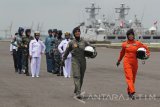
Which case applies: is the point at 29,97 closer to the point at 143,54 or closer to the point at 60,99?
the point at 60,99

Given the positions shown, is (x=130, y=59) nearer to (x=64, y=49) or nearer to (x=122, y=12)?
(x=64, y=49)

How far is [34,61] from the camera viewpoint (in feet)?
65.6

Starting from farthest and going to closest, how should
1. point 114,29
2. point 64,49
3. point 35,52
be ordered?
point 114,29, point 35,52, point 64,49

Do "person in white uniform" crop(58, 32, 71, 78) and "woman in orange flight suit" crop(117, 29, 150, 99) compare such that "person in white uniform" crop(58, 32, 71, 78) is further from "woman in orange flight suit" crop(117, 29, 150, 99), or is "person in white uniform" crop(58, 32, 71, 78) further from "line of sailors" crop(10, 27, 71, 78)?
"woman in orange flight suit" crop(117, 29, 150, 99)

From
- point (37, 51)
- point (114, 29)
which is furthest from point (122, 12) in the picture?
point (37, 51)

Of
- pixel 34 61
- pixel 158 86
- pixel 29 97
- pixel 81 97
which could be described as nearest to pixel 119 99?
pixel 81 97

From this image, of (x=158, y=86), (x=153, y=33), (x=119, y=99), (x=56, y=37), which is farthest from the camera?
(x=153, y=33)

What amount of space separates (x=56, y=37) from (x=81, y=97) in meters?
8.63

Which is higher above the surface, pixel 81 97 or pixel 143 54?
pixel 143 54

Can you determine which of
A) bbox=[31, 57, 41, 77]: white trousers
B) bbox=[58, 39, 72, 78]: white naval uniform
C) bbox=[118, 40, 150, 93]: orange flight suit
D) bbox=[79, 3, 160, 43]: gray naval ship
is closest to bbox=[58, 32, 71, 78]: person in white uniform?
bbox=[58, 39, 72, 78]: white naval uniform

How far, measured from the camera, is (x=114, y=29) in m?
128

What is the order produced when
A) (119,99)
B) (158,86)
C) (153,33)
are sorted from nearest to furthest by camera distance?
(119,99) < (158,86) < (153,33)

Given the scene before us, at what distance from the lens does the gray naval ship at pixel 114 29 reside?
4838 inches

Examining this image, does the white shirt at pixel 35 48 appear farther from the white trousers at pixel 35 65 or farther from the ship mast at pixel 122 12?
the ship mast at pixel 122 12
